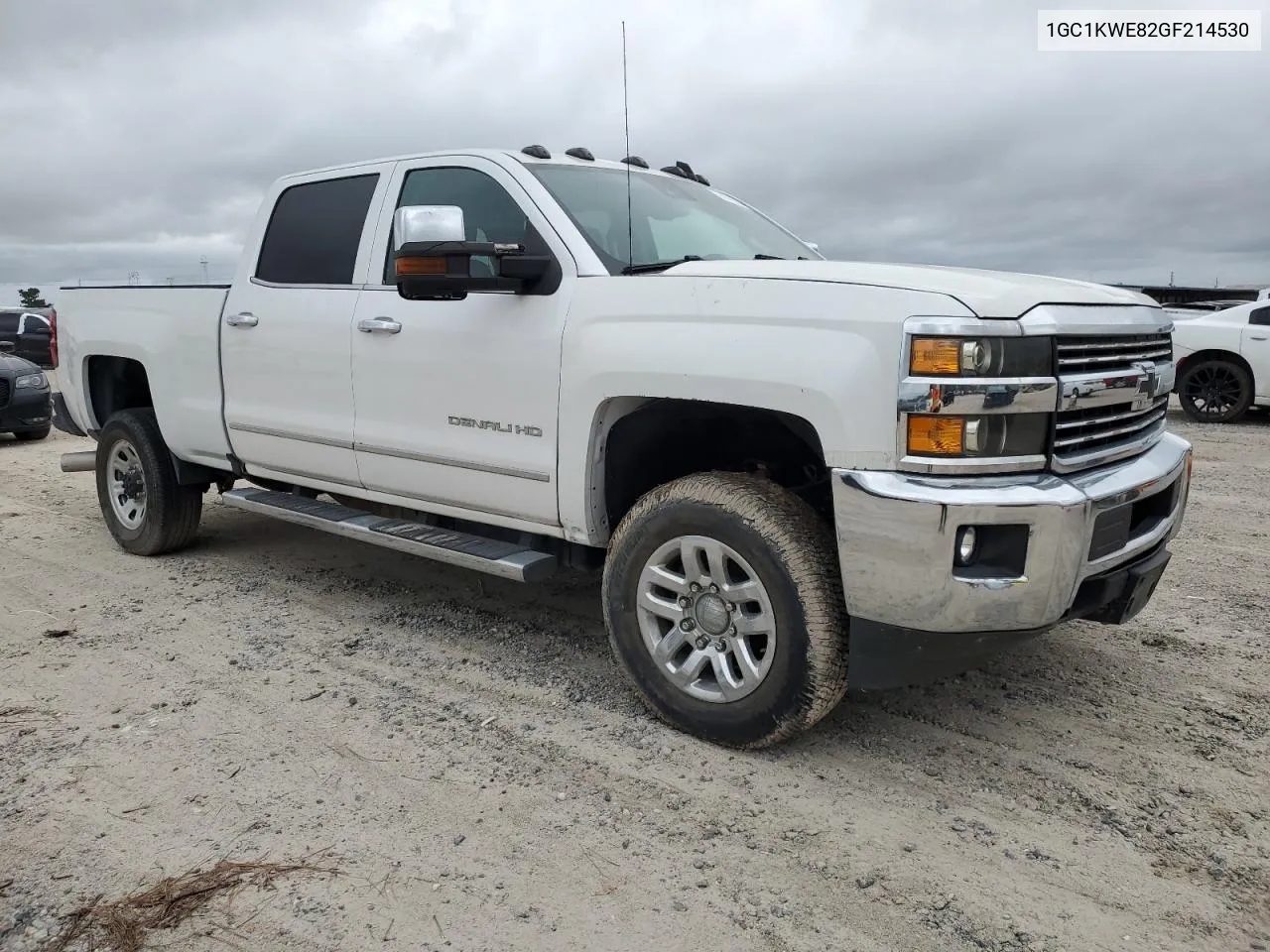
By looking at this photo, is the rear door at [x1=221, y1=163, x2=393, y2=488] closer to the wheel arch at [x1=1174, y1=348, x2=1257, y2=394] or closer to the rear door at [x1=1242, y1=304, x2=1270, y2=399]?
the wheel arch at [x1=1174, y1=348, x2=1257, y2=394]

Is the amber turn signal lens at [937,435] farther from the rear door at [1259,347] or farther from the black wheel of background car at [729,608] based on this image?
the rear door at [1259,347]

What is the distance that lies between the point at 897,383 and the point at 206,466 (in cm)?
417

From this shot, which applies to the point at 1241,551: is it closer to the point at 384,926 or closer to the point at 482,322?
the point at 482,322

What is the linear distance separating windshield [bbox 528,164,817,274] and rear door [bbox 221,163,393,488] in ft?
3.22

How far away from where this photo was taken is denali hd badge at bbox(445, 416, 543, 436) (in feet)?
11.6

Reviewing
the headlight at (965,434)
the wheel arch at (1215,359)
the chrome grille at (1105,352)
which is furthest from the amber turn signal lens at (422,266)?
the wheel arch at (1215,359)

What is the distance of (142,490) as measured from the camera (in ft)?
18.5

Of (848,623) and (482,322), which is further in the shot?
(482,322)

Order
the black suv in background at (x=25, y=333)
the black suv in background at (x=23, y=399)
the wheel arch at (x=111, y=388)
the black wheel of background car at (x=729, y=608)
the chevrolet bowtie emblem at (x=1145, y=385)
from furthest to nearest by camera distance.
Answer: the black suv in background at (x=25, y=333) < the black suv in background at (x=23, y=399) < the wheel arch at (x=111, y=388) < the chevrolet bowtie emblem at (x=1145, y=385) < the black wheel of background car at (x=729, y=608)

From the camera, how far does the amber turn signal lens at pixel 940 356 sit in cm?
258

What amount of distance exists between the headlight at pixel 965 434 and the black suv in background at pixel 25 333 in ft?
52.7

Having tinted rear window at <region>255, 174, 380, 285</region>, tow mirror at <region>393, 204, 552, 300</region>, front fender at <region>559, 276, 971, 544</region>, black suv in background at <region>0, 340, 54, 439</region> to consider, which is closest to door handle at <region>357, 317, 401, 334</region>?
tinted rear window at <region>255, 174, 380, 285</region>

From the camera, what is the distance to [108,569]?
17.9 ft

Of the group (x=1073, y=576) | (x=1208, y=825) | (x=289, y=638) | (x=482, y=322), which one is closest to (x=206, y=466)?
(x=289, y=638)
